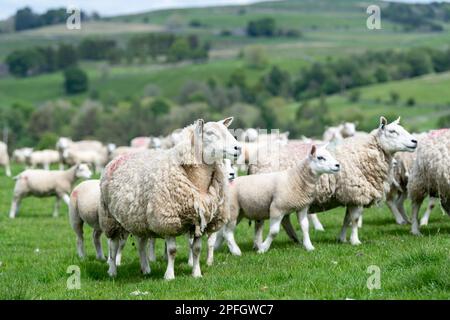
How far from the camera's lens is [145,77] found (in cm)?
12694

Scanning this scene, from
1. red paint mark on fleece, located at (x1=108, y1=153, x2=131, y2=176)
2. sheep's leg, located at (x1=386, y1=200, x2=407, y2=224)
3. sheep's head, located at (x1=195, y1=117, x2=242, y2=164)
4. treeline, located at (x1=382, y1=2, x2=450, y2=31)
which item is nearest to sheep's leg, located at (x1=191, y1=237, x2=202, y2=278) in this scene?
sheep's head, located at (x1=195, y1=117, x2=242, y2=164)

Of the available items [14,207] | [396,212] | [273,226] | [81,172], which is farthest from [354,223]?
[14,207]

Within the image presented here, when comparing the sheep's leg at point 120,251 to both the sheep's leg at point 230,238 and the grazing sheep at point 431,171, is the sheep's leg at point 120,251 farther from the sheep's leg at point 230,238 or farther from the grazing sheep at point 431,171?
the grazing sheep at point 431,171

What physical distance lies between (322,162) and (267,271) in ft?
9.40

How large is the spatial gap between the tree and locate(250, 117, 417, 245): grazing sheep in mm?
107291

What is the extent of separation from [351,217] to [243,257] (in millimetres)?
2276

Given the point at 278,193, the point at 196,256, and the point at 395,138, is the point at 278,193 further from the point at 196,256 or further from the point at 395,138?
the point at 196,256

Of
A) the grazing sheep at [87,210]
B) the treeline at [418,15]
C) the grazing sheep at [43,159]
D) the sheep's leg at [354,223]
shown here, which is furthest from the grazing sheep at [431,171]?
the treeline at [418,15]

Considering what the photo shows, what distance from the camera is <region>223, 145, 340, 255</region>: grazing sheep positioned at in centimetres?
1326

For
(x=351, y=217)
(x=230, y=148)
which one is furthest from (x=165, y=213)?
(x=351, y=217)

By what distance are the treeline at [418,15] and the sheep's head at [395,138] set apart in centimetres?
12330

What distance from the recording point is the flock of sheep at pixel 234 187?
11.0m

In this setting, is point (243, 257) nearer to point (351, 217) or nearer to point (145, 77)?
point (351, 217)

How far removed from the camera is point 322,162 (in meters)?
13.2
